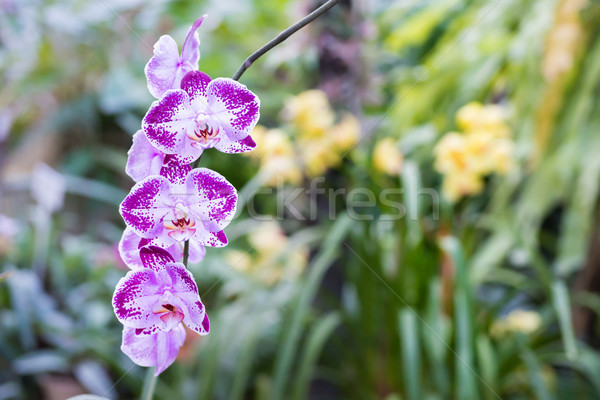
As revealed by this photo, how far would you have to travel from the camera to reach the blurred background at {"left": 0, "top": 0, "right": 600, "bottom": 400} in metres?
0.89

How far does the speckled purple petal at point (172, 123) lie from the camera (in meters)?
0.24

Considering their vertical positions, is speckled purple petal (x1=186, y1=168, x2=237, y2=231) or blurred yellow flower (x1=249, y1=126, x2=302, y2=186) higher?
blurred yellow flower (x1=249, y1=126, x2=302, y2=186)

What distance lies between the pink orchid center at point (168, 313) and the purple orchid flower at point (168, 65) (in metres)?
0.11

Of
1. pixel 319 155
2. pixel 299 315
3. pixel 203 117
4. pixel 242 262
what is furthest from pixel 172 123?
pixel 242 262

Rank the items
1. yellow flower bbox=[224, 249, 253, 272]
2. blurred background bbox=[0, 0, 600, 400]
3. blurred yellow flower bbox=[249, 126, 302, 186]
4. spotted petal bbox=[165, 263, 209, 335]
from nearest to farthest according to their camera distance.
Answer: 1. spotted petal bbox=[165, 263, 209, 335]
2. blurred background bbox=[0, 0, 600, 400]
3. blurred yellow flower bbox=[249, 126, 302, 186]
4. yellow flower bbox=[224, 249, 253, 272]

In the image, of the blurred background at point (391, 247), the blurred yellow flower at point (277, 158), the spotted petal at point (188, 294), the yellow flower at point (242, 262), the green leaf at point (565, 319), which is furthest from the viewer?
the yellow flower at point (242, 262)

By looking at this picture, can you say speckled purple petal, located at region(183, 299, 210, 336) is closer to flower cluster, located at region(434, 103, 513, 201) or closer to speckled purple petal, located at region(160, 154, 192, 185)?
speckled purple petal, located at region(160, 154, 192, 185)

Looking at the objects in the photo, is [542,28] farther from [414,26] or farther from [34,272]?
[34,272]

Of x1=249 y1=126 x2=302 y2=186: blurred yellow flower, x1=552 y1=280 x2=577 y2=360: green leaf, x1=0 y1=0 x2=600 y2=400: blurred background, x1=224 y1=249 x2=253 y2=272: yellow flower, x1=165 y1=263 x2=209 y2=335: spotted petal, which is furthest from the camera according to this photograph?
x1=224 y1=249 x2=253 y2=272: yellow flower

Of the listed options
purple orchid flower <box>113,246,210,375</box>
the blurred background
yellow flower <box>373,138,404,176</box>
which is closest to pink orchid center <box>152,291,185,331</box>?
purple orchid flower <box>113,246,210,375</box>

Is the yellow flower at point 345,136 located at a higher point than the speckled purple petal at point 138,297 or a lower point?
higher

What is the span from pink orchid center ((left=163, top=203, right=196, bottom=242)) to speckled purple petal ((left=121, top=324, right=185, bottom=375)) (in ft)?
0.15

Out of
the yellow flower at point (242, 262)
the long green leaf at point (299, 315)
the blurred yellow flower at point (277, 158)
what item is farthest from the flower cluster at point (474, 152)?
the yellow flower at point (242, 262)

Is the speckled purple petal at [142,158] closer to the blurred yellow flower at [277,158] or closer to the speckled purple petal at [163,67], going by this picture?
the speckled purple petal at [163,67]
